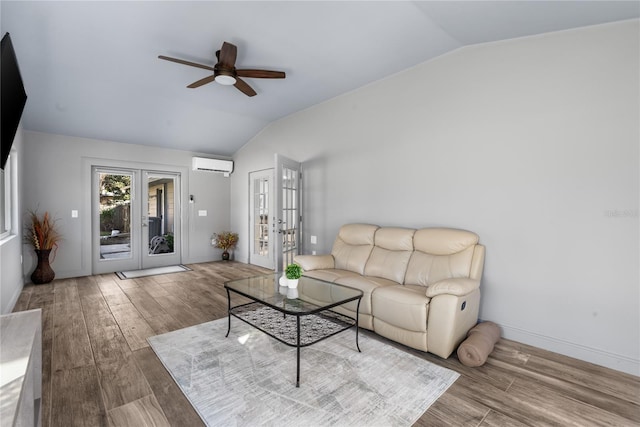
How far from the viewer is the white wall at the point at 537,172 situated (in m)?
2.33

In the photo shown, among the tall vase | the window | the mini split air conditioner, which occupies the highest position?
the mini split air conditioner

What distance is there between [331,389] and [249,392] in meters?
0.55

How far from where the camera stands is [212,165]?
650cm

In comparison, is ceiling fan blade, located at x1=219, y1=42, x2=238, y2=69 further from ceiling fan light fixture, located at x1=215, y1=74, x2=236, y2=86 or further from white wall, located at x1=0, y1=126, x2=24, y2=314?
white wall, located at x1=0, y1=126, x2=24, y2=314

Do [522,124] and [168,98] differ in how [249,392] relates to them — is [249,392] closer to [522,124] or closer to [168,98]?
[522,124]

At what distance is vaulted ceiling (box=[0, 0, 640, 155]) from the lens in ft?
8.39

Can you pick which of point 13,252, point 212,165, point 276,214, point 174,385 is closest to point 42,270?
point 13,252

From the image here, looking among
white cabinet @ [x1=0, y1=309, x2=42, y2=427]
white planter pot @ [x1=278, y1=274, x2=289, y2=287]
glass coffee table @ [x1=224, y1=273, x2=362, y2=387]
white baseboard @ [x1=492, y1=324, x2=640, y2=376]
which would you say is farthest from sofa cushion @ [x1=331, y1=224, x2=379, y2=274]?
white cabinet @ [x1=0, y1=309, x2=42, y2=427]

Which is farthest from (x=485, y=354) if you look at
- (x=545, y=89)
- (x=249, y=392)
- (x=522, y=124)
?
(x=545, y=89)

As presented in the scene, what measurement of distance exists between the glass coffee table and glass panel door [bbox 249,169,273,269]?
8.80ft

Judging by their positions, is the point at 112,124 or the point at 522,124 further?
the point at 112,124

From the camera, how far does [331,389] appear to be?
6.62 ft

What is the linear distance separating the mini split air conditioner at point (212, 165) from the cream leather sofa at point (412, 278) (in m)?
3.76

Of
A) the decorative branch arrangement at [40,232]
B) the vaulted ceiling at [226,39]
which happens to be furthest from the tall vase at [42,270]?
the vaulted ceiling at [226,39]
